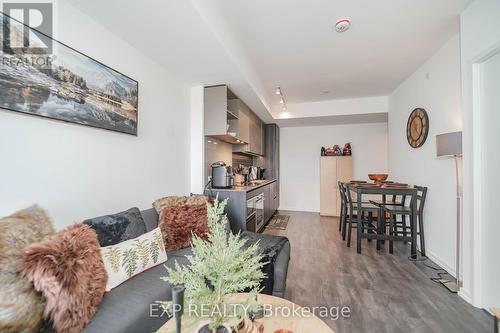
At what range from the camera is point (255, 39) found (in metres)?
2.54

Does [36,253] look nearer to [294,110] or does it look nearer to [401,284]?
[401,284]

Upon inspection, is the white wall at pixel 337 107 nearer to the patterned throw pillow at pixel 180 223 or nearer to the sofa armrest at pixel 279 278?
the patterned throw pillow at pixel 180 223

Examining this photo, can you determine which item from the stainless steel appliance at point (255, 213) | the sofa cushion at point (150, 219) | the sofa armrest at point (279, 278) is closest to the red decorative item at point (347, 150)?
the stainless steel appliance at point (255, 213)

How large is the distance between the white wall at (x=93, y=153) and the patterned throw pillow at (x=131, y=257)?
1.84ft

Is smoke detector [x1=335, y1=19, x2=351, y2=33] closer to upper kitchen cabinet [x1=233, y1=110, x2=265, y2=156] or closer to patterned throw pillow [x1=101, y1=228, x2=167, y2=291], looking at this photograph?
upper kitchen cabinet [x1=233, y1=110, x2=265, y2=156]

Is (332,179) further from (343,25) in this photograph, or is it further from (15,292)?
(15,292)

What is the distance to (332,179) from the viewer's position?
17.6 feet

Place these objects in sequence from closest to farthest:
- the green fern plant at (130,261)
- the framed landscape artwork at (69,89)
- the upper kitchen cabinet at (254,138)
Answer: the framed landscape artwork at (69,89) → the green fern plant at (130,261) → the upper kitchen cabinet at (254,138)

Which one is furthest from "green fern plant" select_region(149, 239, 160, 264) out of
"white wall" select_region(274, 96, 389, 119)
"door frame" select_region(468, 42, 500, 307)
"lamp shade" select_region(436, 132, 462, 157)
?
"white wall" select_region(274, 96, 389, 119)

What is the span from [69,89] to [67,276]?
52.9 inches

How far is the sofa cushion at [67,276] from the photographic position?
87 cm

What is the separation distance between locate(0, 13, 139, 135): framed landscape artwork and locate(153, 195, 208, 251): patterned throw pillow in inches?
35.0

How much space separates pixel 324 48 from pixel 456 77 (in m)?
1.52

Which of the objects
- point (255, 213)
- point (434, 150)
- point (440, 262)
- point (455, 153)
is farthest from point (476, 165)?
point (255, 213)
